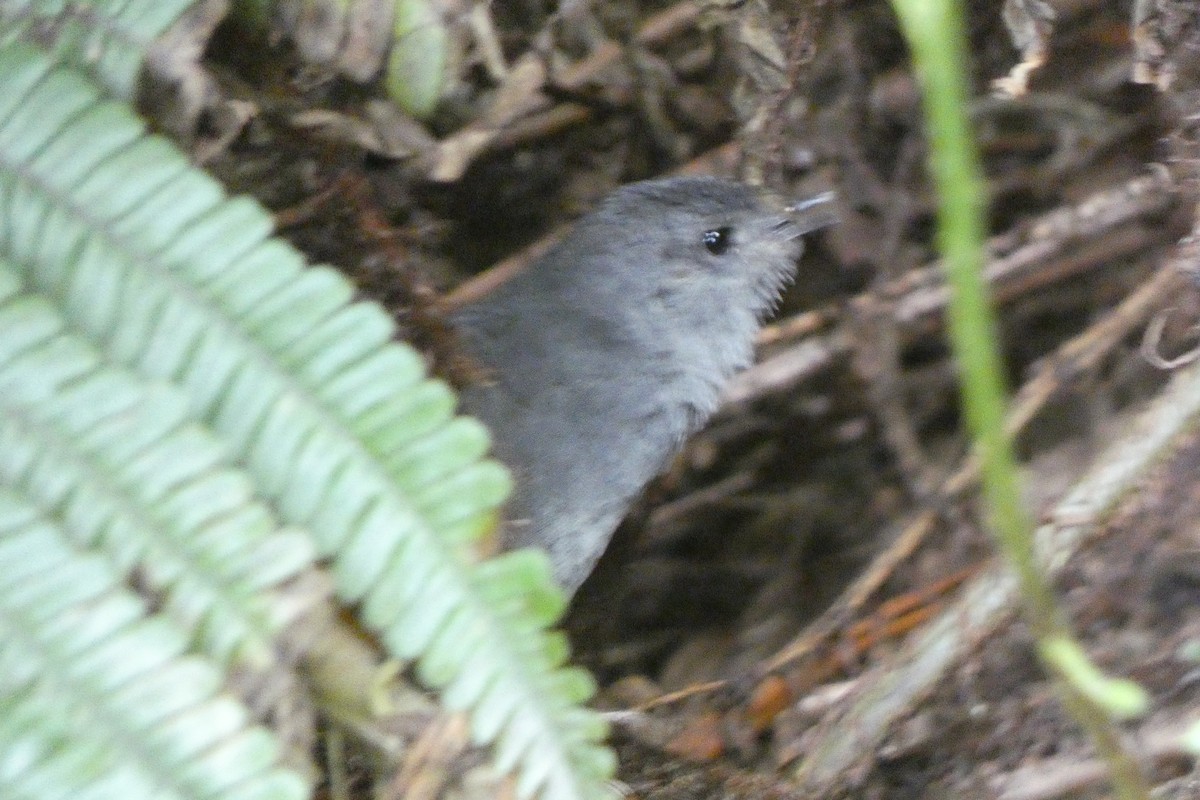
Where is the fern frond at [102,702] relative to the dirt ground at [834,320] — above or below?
above

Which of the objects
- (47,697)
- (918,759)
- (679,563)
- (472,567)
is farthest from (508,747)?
(679,563)

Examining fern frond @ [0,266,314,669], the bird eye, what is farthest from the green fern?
the bird eye

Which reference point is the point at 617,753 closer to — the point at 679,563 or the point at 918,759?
the point at 918,759

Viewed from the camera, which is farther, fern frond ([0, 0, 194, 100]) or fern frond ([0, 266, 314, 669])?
fern frond ([0, 0, 194, 100])

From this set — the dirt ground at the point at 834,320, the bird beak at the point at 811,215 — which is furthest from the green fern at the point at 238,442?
A: the bird beak at the point at 811,215

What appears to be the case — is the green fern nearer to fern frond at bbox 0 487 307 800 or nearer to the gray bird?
fern frond at bbox 0 487 307 800

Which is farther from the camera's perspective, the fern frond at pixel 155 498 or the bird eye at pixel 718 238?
the bird eye at pixel 718 238

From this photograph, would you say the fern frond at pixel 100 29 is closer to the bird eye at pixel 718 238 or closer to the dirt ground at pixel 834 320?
the dirt ground at pixel 834 320
